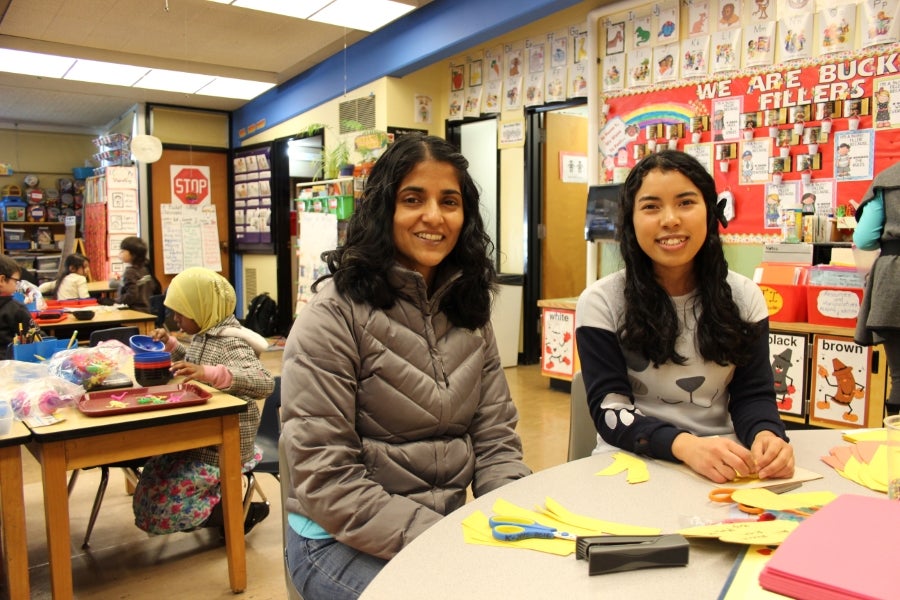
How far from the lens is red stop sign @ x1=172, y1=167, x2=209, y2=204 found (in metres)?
9.02

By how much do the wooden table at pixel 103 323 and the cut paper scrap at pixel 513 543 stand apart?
13.9ft

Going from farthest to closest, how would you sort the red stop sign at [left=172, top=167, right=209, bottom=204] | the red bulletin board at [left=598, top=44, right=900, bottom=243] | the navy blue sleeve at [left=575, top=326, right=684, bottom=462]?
the red stop sign at [left=172, top=167, right=209, bottom=204]
the red bulletin board at [left=598, top=44, right=900, bottom=243]
the navy blue sleeve at [left=575, top=326, right=684, bottom=462]

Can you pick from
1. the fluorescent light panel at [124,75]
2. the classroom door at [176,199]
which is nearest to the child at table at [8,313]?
the fluorescent light panel at [124,75]

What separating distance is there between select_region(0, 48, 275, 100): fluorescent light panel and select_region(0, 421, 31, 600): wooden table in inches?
233

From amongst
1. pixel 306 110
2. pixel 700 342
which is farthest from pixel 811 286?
pixel 306 110

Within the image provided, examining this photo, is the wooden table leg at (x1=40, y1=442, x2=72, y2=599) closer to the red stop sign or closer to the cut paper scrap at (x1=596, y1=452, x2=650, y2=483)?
the cut paper scrap at (x1=596, y1=452, x2=650, y2=483)

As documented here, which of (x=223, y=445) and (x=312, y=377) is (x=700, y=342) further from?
(x=223, y=445)

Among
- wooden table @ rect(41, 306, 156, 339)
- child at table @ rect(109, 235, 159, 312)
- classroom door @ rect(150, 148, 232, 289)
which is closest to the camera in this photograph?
wooden table @ rect(41, 306, 156, 339)

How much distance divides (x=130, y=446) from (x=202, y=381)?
16.0 inches

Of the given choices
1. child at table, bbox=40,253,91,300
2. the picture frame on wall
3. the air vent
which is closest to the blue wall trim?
the air vent

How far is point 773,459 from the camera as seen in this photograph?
3.99 feet

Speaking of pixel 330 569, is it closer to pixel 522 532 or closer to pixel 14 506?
pixel 522 532

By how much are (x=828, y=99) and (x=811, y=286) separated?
1105 mm

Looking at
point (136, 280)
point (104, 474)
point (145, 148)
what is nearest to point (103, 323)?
point (136, 280)
